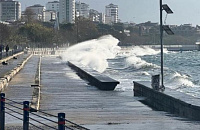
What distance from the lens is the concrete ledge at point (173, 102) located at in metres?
15.1

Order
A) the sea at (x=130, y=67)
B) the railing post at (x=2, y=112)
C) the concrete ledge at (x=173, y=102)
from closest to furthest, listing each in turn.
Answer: the railing post at (x=2, y=112) → the concrete ledge at (x=173, y=102) → the sea at (x=130, y=67)

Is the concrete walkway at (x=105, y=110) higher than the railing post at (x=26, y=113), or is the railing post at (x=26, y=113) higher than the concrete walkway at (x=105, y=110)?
the railing post at (x=26, y=113)

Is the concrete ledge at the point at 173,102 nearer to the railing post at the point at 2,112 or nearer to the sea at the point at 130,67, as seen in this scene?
the railing post at the point at 2,112

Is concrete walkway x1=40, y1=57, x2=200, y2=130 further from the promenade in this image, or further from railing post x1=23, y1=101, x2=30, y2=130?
railing post x1=23, y1=101, x2=30, y2=130

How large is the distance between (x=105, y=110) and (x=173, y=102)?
185 centimetres

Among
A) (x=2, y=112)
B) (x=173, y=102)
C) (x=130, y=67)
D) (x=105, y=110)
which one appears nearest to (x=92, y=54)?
(x=130, y=67)

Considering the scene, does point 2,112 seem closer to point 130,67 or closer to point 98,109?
point 98,109

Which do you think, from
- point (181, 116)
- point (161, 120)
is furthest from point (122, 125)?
point (181, 116)

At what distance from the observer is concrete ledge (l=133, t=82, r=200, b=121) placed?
15140 millimetres

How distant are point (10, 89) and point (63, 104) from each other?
4.95 meters

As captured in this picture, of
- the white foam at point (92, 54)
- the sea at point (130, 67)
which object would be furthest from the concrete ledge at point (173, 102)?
the white foam at point (92, 54)

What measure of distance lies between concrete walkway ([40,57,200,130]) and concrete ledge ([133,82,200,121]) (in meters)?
0.31

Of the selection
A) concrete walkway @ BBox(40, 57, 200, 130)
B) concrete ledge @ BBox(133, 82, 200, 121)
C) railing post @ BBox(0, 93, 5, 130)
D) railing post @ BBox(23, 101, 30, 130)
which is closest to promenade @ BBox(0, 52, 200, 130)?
concrete walkway @ BBox(40, 57, 200, 130)

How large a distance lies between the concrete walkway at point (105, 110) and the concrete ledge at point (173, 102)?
313 mm
